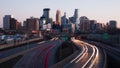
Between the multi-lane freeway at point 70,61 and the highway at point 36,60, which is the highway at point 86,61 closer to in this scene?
the multi-lane freeway at point 70,61

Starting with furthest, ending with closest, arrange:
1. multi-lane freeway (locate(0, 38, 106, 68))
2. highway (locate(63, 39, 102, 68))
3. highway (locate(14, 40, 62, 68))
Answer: highway (locate(14, 40, 62, 68))
multi-lane freeway (locate(0, 38, 106, 68))
highway (locate(63, 39, 102, 68))

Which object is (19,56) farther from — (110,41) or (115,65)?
(110,41)

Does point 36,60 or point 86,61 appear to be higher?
point 86,61

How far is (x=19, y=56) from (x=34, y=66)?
1832 centimetres

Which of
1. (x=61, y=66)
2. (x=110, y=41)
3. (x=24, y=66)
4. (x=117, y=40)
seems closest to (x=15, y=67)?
(x=24, y=66)

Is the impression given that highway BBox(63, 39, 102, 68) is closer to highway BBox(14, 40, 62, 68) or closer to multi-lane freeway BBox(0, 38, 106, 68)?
multi-lane freeway BBox(0, 38, 106, 68)

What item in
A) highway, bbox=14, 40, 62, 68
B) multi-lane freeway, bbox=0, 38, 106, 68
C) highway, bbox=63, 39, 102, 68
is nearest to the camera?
highway, bbox=63, 39, 102, 68

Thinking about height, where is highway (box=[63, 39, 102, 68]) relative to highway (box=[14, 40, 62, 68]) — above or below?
above

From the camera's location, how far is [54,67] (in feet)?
149

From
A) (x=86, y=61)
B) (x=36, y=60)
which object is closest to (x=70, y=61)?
(x=86, y=61)

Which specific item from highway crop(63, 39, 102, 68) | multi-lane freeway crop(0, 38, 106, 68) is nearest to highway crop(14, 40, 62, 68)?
multi-lane freeway crop(0, 38, 106, 68)

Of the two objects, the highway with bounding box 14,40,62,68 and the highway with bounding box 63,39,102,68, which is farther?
the highway with bounding box 14,40,62,68

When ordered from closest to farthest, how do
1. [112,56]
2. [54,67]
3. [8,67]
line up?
1. [54,67]
2. [8,67]
3. [112,56]

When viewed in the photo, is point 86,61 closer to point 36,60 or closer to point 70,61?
point 70,61
